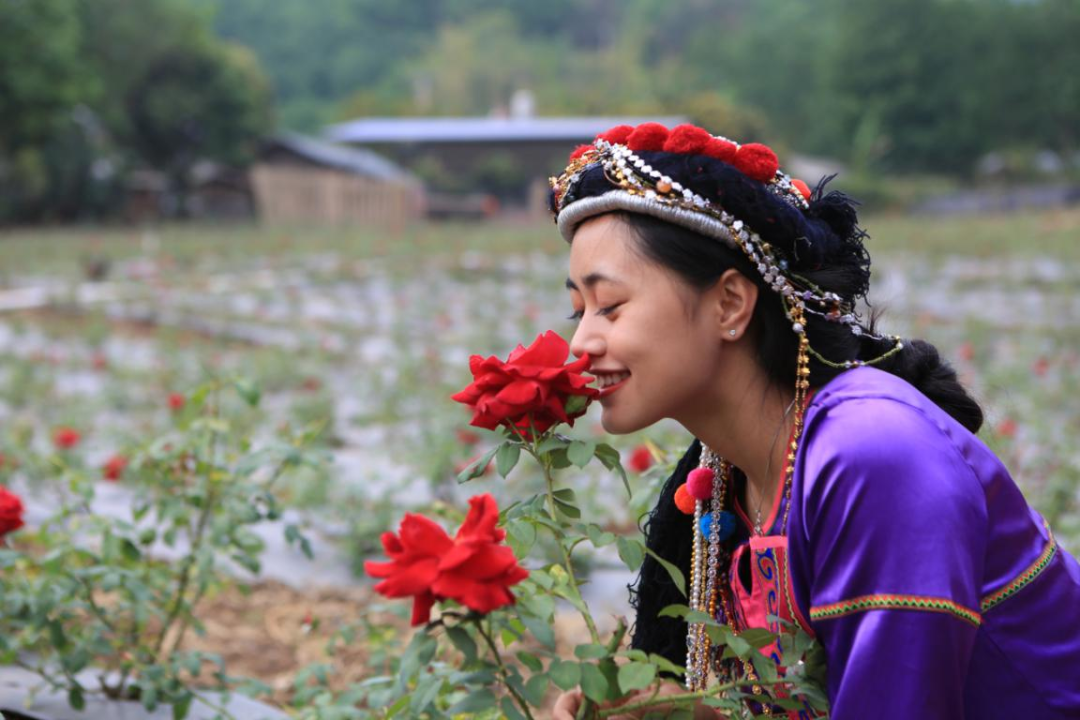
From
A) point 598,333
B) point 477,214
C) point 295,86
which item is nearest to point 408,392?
point 598,333

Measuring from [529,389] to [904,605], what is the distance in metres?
0.40

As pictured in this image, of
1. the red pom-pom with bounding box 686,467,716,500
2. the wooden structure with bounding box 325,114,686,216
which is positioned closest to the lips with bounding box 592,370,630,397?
the red pom-pom with bounding box 686,467,716,500

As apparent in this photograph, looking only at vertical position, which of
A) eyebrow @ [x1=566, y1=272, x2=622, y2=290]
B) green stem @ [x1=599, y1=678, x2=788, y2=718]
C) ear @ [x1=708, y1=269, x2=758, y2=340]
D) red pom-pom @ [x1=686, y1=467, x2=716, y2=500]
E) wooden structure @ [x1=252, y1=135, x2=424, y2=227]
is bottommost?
wooden structure @ [x1=252, y1=135, x2=424, y2=227]

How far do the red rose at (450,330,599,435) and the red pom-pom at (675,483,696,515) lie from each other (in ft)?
1.11

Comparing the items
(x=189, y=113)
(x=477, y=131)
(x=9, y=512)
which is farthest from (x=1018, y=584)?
(x=477, y=131)

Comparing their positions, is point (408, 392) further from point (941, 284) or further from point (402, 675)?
point (941, 284)

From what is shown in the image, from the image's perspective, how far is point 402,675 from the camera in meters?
1.03

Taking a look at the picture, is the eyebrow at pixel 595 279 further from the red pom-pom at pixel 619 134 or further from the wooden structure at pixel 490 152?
the wooden structure at pixel 490 152

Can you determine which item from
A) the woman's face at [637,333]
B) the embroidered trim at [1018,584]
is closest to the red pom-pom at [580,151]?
the woman's face at [637,333]

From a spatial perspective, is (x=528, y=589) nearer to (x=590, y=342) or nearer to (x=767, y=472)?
(x=590, y=342)

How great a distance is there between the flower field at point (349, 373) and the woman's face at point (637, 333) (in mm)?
360

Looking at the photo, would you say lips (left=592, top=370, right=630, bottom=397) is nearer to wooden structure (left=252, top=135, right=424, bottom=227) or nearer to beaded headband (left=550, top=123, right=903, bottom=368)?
beaded headband (left=550, top=123, right=903, bottom=368)

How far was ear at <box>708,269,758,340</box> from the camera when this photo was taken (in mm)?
1289

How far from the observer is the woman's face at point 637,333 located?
4.18 feet
